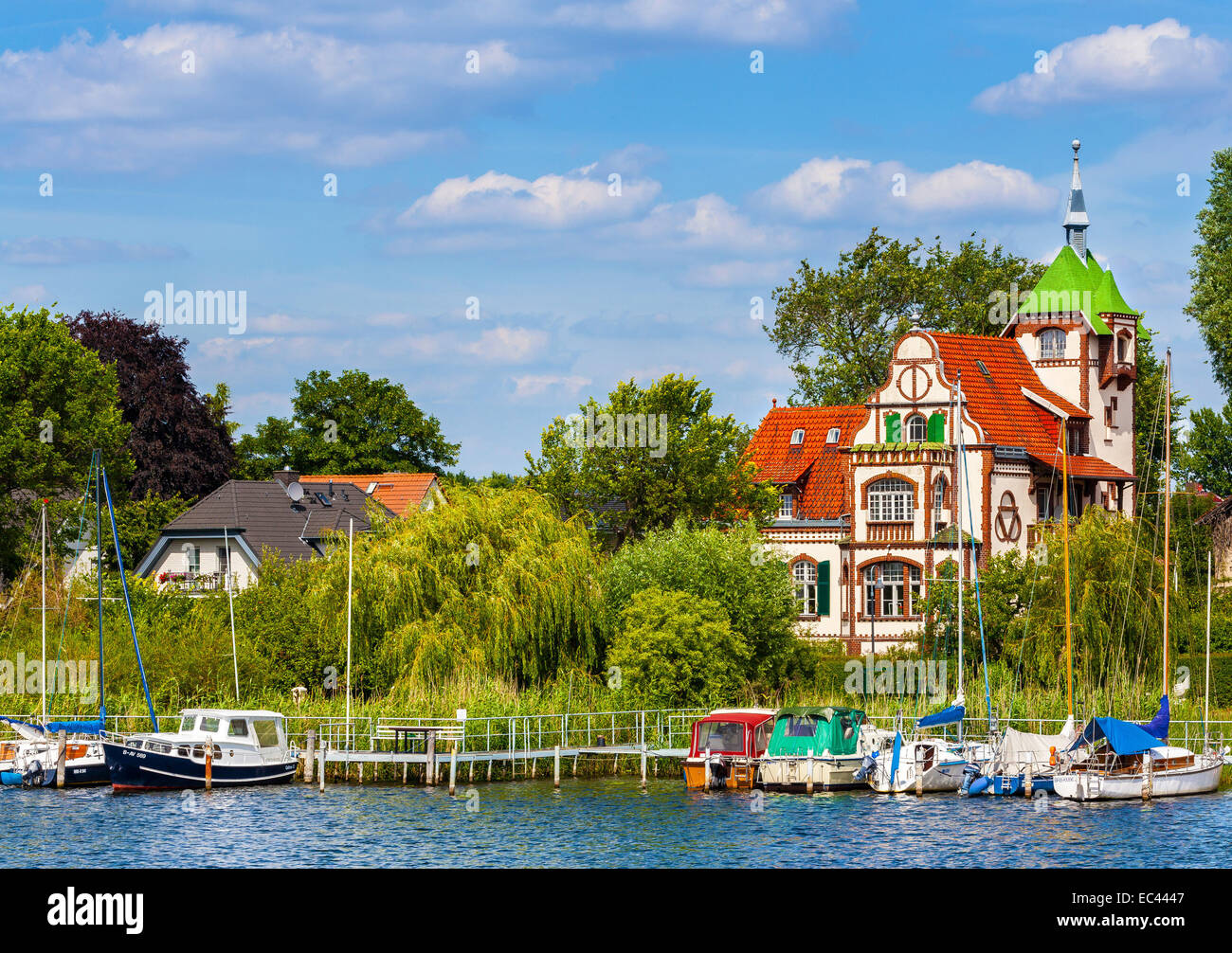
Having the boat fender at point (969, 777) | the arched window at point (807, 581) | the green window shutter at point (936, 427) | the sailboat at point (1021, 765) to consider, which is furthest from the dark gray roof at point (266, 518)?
the sailboat at point (1021, 765)

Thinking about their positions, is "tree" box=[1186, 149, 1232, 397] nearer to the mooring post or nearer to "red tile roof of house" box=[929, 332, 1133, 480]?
"red tile roof of house" box=[929, 332, 1133, 480]

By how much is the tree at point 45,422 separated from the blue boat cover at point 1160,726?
45602 mm

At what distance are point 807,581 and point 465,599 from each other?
1064 inches

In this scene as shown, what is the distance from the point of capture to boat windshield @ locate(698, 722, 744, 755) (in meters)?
50.6

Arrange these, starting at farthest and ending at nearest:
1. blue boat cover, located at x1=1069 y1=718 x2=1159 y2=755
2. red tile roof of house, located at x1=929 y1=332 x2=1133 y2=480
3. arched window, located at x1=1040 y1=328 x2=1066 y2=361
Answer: arched window, located at x1=1040 y1=328 x2=1066 y2=361, red tile roof of house, located at x1=929 y1=332 x2=1133 y2=480, blue boat cover, located at x1=1069 y1=718 x2=1159 y2=755

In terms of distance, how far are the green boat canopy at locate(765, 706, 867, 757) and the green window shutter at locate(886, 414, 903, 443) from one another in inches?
1031

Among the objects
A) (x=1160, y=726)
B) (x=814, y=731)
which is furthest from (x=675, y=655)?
(x=1160, y=726)

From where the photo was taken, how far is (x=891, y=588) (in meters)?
75.7

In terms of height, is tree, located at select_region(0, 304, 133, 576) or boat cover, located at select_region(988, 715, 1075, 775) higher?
tree, located at select_region(0, 304, 133, 576)

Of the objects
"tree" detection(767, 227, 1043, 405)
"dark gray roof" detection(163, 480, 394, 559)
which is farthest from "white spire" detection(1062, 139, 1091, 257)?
"dark gray roof" detection(163, 480, 394, 559)

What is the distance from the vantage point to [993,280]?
94.9 metres
